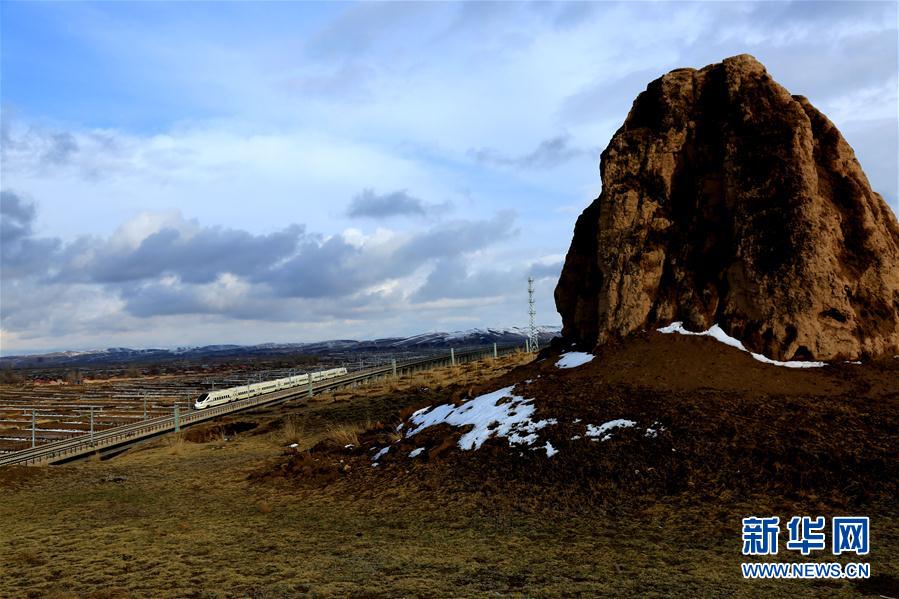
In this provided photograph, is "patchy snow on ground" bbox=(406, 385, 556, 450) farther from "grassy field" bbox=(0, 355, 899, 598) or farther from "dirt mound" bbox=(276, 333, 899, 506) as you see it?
"grassy field" bbox=(0, 355, 899, 598)

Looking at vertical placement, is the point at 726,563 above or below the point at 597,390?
below

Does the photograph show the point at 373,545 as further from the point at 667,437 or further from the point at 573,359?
the point at 573,359

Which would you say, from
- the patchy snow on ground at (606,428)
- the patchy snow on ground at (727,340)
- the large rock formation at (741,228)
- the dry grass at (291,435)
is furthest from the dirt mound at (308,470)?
the patchy snow on ground at (727,340)

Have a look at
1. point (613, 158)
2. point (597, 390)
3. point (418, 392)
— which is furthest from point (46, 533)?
point (418, 392)

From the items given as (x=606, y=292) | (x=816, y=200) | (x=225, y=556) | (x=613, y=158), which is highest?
(x=613, y=158)

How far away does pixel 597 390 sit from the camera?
42.2 feet

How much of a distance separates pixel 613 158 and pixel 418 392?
17814 millimetres

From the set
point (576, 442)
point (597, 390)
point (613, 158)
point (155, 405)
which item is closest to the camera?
point (576, 442)

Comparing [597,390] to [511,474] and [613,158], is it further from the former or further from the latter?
[613,158]

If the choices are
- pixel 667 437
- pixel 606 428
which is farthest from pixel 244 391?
pixel 667 437

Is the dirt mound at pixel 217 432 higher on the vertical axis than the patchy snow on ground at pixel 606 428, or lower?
lower

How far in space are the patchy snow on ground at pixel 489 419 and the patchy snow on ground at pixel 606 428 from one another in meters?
0.95

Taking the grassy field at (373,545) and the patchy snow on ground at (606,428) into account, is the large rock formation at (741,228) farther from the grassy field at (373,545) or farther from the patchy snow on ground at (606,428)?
the grassy field at (373,545)

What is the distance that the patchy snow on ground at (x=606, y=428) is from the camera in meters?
11.1
